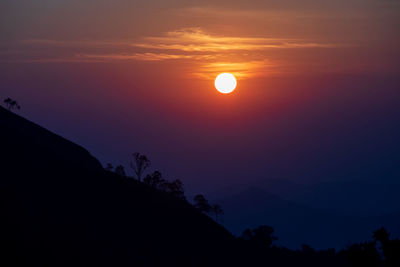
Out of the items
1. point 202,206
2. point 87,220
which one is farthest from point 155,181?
point 87,220

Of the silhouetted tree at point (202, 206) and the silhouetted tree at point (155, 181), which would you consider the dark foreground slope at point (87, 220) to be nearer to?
the silhouetted tree at point (155, 181)

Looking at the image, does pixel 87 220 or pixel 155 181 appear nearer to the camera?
pixel 87 220

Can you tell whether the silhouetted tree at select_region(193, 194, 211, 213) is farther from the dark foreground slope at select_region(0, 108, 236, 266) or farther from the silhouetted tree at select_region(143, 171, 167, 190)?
the dark foreground slope at select_region(0, 108, 236, 266)

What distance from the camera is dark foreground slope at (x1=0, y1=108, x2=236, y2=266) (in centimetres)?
8521

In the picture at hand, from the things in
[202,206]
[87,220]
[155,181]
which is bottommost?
[87,220]

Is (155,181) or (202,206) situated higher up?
(155,181)

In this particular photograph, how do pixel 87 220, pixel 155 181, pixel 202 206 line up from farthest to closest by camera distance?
pixel 202 206 → pixel 155 181 → pixel 87 220

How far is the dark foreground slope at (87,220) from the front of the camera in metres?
85.2

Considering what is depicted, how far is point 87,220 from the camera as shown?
9862cm

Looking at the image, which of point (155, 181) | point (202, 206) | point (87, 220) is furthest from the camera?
point (202, 206)

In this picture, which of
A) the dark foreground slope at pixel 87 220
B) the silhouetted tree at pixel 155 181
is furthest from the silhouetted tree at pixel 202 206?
the dark foreground slope at pixel 87 220

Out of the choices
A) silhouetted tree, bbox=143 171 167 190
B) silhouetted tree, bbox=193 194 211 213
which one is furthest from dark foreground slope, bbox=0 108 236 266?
silhouetted tree, bbox=193 194 211 213

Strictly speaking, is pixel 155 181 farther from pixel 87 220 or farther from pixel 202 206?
pixel 87 220

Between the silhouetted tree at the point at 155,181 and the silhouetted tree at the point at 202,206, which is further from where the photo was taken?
the silhouetted tree at the point at 202,206
